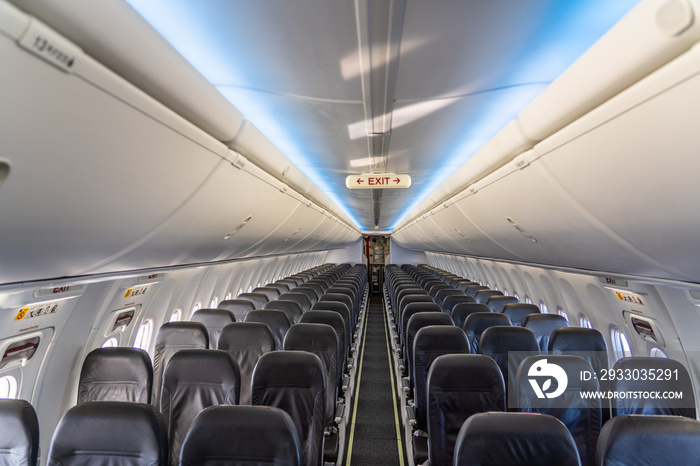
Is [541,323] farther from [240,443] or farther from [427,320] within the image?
[240,443]

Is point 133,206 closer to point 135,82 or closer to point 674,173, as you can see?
point 135,82

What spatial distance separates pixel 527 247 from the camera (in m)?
5.68

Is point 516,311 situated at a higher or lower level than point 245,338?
higher

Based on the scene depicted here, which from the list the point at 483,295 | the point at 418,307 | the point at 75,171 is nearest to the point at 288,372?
the point at 75,171

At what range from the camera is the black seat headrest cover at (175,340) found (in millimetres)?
4879

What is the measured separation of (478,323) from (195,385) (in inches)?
161

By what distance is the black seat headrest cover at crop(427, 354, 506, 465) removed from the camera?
3.60 m

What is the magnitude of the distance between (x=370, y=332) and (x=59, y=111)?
41.8 ft

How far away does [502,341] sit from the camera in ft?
16.0

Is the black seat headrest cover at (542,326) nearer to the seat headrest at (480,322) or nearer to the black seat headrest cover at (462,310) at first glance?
the seat headrest at (480,322)

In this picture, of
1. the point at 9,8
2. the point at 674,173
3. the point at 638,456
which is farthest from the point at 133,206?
the point at 638,456

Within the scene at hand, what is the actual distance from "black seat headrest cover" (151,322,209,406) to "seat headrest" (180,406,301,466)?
9.23 ft

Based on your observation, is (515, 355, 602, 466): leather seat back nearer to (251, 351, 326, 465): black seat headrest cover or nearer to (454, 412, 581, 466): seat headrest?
(454, 412, 581, 466): seat headrest

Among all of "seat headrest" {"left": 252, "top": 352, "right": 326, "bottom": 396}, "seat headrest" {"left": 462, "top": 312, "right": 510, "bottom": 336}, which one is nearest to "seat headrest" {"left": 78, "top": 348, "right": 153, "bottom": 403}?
"seat headrest" {"left": 252, "top": 352, "right": 326, "bottom": 396}
